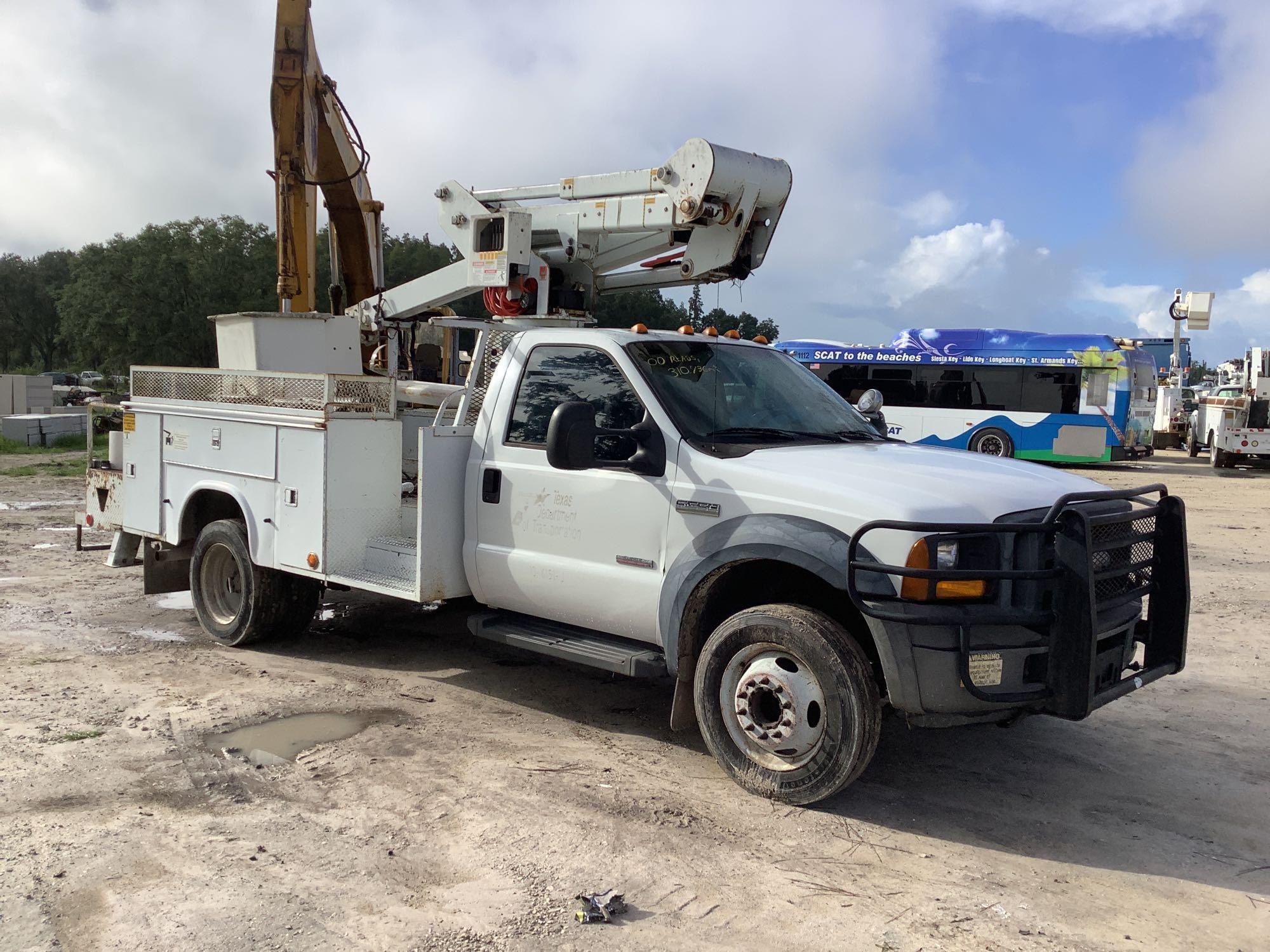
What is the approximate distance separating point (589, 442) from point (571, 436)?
0.36 ft

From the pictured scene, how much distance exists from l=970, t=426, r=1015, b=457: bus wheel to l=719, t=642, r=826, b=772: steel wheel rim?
21.6m

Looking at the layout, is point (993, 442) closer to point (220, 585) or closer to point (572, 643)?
point (220, 585)

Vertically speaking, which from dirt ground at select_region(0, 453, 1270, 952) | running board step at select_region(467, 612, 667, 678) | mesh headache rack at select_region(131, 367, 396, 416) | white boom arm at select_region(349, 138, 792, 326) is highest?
white boom arm at select_region(349, 138, 792, 326)

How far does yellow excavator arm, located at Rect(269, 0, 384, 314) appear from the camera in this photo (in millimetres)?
8398

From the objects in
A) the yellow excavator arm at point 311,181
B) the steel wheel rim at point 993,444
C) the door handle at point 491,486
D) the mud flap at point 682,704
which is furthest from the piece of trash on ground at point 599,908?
the steel wheel rim at point 993,444

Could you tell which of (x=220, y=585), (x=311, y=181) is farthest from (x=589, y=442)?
(x=311, y=181)

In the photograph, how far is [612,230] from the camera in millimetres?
7246

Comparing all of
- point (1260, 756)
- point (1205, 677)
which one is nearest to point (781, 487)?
point (1260, 756)

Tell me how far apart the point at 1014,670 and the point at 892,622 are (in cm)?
52

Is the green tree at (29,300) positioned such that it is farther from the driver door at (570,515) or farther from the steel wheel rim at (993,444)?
the driver door at (570,515)

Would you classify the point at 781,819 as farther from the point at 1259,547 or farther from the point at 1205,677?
the point at 1259,547

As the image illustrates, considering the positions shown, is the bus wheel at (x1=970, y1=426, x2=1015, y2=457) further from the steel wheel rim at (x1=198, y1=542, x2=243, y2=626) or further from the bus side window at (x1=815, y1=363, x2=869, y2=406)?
the steel wheel rim at (x1=198, y1=542, x2=243, y2=626)

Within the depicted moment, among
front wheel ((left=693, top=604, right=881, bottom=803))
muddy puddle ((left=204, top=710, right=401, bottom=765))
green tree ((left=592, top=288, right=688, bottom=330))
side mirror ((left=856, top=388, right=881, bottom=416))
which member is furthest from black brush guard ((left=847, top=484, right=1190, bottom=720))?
green tree ((left=592, top=288, right=688, bottom=330))

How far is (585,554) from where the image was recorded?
16.8 feet
